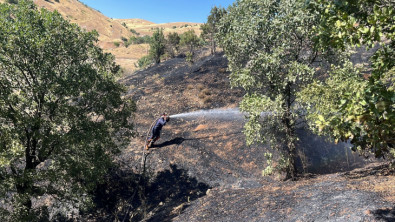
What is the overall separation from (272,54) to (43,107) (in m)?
9.30

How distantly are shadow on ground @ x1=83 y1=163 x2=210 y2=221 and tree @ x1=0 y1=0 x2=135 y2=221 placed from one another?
10.0 ft

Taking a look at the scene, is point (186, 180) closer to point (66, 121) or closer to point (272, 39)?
point (66, 121)

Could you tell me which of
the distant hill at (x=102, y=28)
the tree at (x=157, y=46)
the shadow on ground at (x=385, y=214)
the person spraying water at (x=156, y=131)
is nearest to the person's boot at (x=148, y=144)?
the person spraying water at (x=156, y=131)

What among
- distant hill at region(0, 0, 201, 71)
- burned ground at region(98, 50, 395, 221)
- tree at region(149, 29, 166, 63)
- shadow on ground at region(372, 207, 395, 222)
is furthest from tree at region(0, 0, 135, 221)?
distant hill at region(0, 0, 201, 71)

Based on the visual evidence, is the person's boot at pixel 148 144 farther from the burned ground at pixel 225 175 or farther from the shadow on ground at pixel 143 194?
the shadow on ground at pixel 143 194

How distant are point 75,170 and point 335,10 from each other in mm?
10556

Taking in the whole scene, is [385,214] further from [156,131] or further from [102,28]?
[102,28]

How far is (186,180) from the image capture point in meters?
14.5

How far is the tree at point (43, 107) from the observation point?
9406 mm

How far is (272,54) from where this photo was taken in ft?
33.2

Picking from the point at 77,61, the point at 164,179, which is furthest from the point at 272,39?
the point at 164,179

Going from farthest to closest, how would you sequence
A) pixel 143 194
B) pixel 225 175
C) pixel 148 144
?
1. pixel 148 144
2. pixel 225 175
3. pixel 143 194

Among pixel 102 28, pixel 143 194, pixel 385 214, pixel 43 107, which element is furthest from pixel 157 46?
pixel 102 28

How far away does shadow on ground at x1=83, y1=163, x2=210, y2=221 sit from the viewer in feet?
42.3
